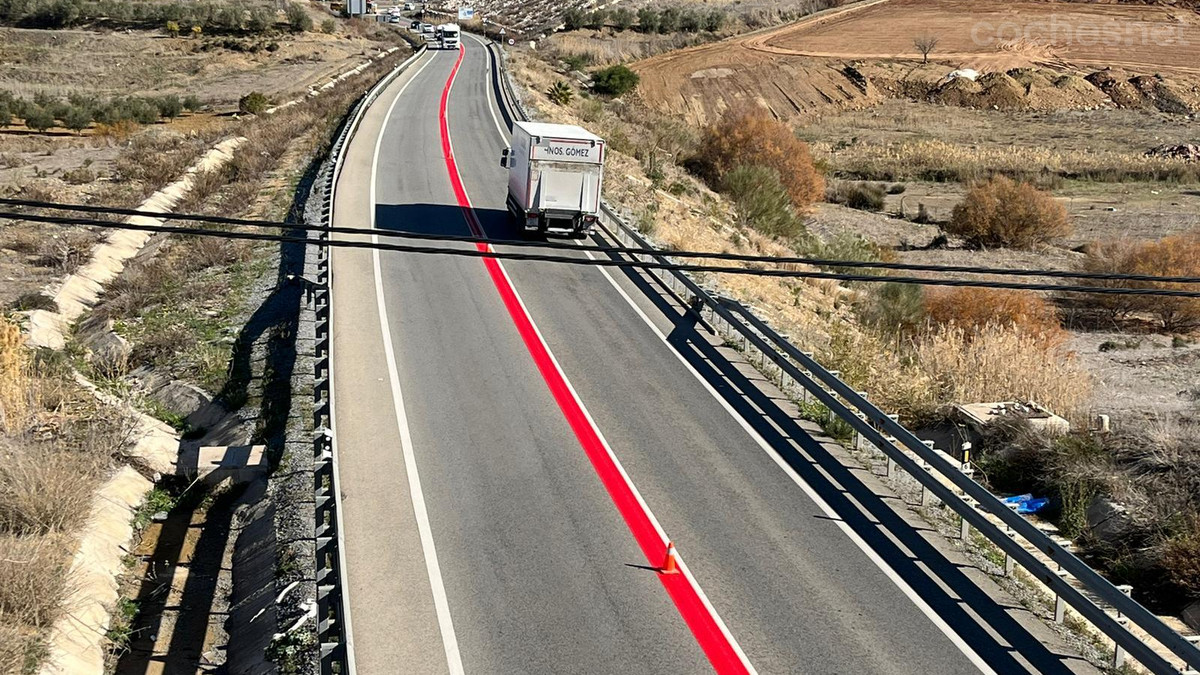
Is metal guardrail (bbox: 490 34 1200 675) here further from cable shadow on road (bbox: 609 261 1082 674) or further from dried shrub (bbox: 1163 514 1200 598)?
dried shrub (bbox: 1163 514 1200 598)

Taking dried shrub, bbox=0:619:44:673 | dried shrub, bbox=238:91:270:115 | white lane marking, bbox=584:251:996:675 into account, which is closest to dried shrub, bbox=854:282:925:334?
white lane marking, bbox=584:251:996:675

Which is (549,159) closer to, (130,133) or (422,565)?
(422,565)

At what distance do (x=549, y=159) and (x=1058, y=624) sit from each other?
16.6 meters

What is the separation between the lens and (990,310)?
27766 mm

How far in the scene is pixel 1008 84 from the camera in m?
89.0

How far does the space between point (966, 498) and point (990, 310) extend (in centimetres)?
1575

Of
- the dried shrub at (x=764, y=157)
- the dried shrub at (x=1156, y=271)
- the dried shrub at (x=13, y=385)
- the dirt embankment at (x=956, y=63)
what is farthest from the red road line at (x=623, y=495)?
the dirt embankment at (x=956, y=63)

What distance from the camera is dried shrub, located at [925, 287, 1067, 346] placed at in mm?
27250

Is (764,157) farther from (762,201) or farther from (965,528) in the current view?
(965,528)

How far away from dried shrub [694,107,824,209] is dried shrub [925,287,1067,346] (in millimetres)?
19429

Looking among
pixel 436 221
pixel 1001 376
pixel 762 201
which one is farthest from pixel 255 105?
pixel 1001 376

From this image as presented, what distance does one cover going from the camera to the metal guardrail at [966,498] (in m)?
9.65

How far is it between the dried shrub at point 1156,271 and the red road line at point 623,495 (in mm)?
20108

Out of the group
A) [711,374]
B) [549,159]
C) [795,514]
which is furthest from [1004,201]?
[795,514]
